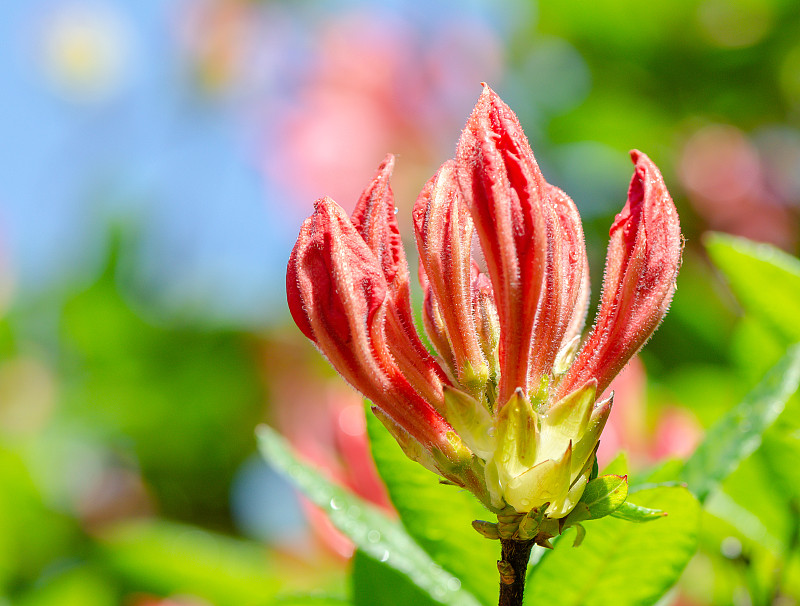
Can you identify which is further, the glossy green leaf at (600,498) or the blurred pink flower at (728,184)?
the blurred pink flower at (728,184)

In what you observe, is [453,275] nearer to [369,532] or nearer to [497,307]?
[497,307]

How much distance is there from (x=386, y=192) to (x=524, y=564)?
0.34 m

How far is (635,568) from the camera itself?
0.87 m

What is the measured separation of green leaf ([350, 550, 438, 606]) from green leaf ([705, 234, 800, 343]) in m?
0.53

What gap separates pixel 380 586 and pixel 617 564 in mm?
257

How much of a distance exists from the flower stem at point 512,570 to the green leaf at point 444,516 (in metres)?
0.19

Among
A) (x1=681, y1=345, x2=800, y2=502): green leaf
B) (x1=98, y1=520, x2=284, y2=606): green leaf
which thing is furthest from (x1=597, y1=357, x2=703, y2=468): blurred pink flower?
(x1=98, y1=520, x2=284, y2=606): green leaf

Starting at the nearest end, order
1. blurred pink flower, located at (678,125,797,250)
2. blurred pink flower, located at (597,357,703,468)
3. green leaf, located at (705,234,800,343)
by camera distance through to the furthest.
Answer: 1. green leaf, located at (705,234,800,343)
2. blurred pink flower, located at (597,357,703,468)
3. blurred pink flower, located at (678,125,797,250)

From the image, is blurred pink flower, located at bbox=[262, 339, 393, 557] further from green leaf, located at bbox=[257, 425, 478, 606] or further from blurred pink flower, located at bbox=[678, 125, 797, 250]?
blurred pink flower, located at bbox=[678, 125, 797, 250]

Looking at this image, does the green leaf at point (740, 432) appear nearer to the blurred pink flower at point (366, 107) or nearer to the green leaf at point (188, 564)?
the green leaf at point (188, 564)

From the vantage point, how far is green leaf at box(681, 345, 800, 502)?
859mm

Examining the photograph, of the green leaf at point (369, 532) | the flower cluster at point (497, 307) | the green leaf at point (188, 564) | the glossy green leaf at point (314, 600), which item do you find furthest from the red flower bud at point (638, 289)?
the green leaf at point (188, 564)

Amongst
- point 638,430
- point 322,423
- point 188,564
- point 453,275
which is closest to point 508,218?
point 453,275

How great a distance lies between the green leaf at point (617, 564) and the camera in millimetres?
852
